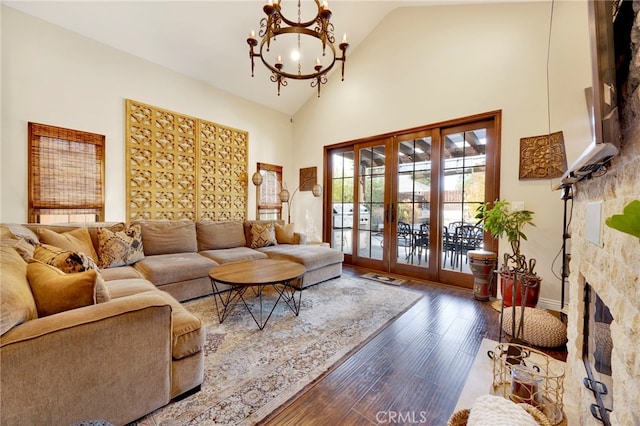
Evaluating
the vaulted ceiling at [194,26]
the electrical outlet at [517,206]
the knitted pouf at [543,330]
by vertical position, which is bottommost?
the knitted pouf at [543,330]

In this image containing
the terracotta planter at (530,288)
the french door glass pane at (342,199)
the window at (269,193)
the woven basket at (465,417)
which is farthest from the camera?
the window at (269,193)

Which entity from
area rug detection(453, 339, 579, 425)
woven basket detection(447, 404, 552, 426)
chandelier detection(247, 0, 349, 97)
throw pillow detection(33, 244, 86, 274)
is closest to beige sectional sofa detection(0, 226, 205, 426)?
throw pillow detection(33, 244, 86, 274)

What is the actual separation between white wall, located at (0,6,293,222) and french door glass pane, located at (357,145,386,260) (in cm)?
280

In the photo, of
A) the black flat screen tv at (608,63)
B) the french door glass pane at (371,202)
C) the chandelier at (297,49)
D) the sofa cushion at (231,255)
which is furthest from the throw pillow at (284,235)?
the black flat screen tv at (608,63)

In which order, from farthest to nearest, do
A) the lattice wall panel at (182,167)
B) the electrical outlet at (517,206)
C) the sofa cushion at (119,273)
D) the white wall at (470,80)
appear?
the lattice wall panel at (182,167) → the electrical outlet at (517,206) → the white wall at (470,80) → the sofa cushion at (119,273)

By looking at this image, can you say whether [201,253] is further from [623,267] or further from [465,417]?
[623,267]

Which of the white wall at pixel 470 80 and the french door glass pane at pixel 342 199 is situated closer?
the white wall at pixel 470 80

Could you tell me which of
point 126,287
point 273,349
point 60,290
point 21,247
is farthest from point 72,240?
point 273,349

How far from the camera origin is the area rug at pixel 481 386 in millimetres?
1369

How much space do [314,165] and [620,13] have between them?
455cm

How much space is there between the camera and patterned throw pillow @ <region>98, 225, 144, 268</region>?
8.68ft

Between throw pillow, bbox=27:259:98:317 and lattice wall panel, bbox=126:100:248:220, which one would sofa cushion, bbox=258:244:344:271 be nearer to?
lattice wall panel, bbox=126:100:248:220

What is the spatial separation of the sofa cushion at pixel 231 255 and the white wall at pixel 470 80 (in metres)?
2.64

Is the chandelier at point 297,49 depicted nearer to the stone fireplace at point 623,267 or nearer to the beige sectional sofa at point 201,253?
the stone fireplace at point 623,267
